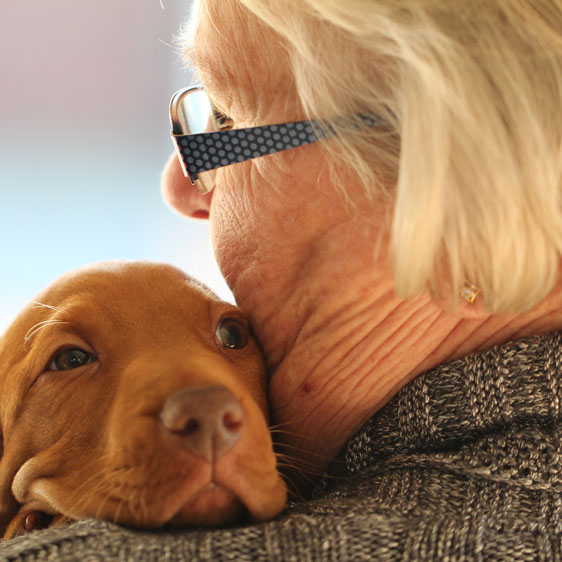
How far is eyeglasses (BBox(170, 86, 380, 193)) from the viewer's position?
1351mm

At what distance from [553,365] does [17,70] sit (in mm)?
2365

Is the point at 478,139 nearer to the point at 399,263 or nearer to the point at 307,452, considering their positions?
the point at 399,263

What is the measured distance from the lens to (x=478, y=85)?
1.15 meters

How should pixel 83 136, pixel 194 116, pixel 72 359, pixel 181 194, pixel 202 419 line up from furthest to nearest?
pixel 83 136 < pixel 181 194 < pixel 194 116 < pixel 72 359 < pixel 202 419

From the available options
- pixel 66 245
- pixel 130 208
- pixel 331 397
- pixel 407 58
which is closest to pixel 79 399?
pixel 331 397

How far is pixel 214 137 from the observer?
4.75 ft

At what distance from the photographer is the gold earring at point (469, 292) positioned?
1242mm

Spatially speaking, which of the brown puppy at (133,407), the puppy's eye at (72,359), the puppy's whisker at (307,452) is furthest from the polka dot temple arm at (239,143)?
the puppy's whisker at (307,452)

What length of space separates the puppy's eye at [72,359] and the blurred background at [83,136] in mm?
1444

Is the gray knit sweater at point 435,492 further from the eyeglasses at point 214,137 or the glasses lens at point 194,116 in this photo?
the glasses lens at point 194,116

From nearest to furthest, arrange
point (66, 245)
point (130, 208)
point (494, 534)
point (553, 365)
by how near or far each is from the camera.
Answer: point (494, 534), point (553, 365), point (66, 245), point (130, 208)

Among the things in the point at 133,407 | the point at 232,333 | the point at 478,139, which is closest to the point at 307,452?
the point at 232,333

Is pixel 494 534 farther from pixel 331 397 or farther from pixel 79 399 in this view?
pixel 79 399

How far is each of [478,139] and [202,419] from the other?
1.76 feet
